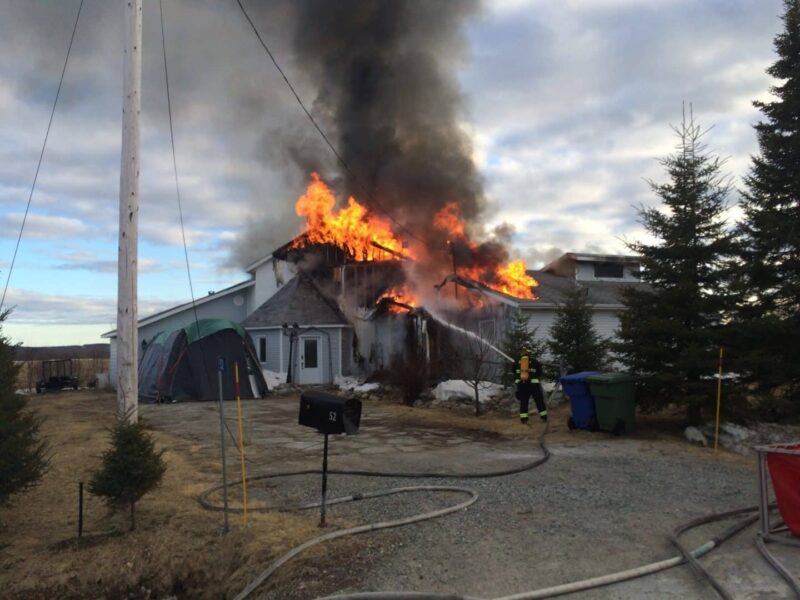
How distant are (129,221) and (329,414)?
141 inches

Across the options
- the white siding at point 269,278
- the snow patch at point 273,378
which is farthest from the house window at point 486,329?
the white siding at point 269,278

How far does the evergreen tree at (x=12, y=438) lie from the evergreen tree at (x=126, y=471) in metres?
0.59

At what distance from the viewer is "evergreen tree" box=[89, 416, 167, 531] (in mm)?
5797

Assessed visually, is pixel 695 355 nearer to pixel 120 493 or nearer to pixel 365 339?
pixel 120 493

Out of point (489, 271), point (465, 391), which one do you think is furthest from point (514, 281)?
point (465, 391)

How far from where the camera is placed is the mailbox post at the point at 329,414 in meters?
5.29

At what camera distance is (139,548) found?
213 inches

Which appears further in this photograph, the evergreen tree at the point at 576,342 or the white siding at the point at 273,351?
the white siding at the point at 273,351

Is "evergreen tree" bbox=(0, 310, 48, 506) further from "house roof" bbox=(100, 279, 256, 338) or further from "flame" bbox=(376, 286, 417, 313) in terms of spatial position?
"house roof" bbox=(100, 279, 256, 338)

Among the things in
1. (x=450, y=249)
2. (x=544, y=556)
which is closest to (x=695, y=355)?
(x=544, y=556)

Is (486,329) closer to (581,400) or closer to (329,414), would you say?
(581,400)

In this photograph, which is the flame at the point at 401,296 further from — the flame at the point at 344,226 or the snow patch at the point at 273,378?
the snow patch at the point at 273,378

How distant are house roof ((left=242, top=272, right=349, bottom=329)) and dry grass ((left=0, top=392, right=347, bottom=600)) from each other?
55.9 feet

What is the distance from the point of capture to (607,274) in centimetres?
2447
